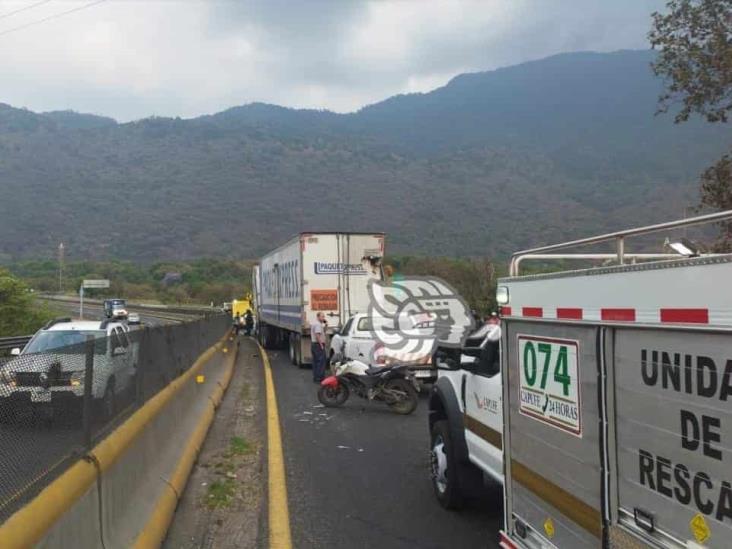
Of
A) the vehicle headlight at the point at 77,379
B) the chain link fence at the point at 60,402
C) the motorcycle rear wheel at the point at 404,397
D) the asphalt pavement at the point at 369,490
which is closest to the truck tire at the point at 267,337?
the asphalt pavement at the point at 369,490

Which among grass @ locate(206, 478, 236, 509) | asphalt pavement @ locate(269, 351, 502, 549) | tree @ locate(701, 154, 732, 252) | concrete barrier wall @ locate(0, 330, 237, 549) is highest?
tree @ locate(701, 154, 732, 252)

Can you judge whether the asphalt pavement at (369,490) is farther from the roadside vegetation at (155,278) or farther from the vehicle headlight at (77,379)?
A: the roadside vegetation at (155,278)

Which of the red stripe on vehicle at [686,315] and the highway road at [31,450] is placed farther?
the highway road at [31,450]

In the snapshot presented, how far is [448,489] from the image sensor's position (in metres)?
6.30

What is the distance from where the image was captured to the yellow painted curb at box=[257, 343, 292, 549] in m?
5.84

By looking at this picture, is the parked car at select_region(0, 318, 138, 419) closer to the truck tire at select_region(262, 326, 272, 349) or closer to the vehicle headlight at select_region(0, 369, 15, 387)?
the vehicle headlight at select_region(0, 369, 15, 387)

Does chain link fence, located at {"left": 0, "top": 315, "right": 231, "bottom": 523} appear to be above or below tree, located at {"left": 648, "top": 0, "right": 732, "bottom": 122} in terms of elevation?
below

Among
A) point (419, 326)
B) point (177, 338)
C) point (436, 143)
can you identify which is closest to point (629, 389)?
point (177, 338)

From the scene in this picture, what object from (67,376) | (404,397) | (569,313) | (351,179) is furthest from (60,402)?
(351,179)

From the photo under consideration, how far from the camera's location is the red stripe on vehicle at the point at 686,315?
2.71 metres

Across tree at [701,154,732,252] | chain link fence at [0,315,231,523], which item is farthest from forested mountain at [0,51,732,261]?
chain link fence at [0,315,231,523]

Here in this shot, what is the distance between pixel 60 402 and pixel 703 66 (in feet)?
52.7

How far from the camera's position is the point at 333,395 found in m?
12.7

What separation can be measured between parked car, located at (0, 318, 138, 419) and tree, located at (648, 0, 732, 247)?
14008 mm
